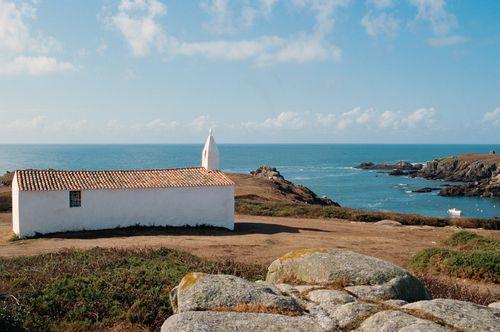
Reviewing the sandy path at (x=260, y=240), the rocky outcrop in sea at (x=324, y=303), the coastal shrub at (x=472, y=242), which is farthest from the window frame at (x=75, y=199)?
the coastal shrub at (x=472, y=242)

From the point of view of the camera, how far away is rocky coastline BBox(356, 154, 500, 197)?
247 feet

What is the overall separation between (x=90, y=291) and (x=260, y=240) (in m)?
14.4

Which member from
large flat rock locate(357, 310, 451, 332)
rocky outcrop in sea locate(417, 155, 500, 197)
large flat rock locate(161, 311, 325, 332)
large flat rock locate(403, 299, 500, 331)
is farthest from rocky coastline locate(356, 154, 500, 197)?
large flat rock locate(161, 311, 325, 332)

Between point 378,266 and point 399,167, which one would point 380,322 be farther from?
point 399,167

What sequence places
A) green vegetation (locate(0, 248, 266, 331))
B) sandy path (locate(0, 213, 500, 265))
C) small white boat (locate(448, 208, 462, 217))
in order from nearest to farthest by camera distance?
1. green vegetation (locate(0, 248, 266, 331))
2. sandy path (locate(0, 213, 500, 265))
3. small white boat (locate(448, 208, 462, 217))

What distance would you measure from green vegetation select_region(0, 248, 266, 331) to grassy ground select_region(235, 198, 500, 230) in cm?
2142

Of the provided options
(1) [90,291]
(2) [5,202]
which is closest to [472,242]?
(1) [90,291]

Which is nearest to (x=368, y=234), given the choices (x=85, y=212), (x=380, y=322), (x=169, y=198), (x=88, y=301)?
(x=169, y=198)

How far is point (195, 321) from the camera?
654 cm

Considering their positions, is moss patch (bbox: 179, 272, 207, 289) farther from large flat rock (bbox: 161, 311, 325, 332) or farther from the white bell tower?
the white bell tower

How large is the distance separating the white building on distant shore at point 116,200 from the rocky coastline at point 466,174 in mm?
56965

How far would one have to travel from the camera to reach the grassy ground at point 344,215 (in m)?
A: 34.7

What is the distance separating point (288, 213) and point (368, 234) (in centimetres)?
931

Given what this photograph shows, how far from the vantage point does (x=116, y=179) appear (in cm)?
2825
